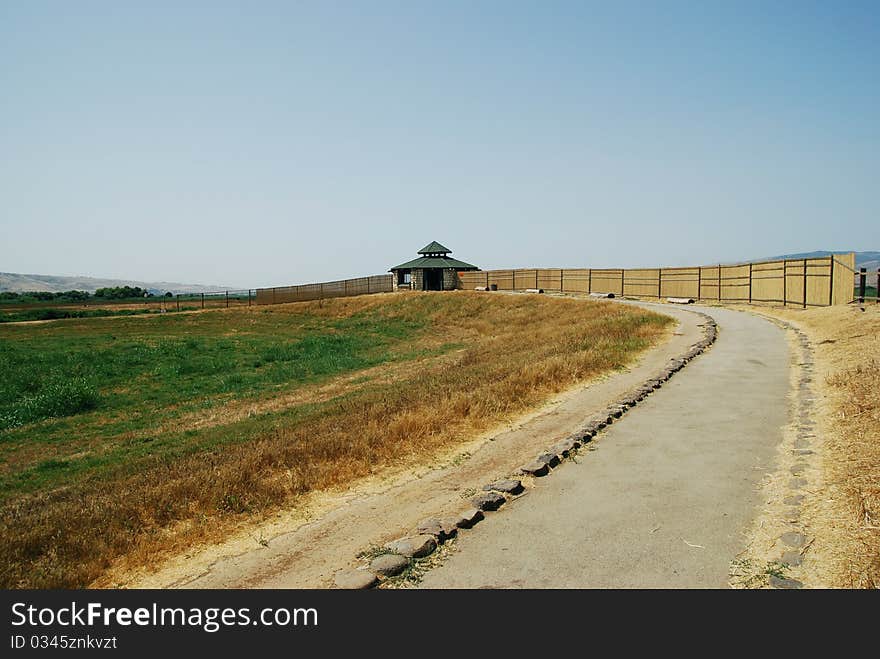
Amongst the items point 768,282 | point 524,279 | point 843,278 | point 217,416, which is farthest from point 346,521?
point 524,279

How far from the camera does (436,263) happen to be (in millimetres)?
60656

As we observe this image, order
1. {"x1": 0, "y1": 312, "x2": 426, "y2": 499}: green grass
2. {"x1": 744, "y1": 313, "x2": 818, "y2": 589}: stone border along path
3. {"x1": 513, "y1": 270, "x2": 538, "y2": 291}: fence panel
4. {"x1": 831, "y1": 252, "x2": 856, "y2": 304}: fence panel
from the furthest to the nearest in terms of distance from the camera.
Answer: {"x1": 513, "y1": 270, "x2": 538, "y2": 291}: fence panel, {"x1": 831, "y1": 252, "x2": 856, "y2": 304}: fence panel, {"x1": 0, "y1": 312, "x2": 426, "y2": 499}: green grass, {"x1": 744, "y1": 313, "x2": 818, "y2": 589}: stone border along path

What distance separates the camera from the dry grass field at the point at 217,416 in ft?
20.1

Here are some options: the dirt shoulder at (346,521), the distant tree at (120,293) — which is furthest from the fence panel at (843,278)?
the distant tree at (120,293)

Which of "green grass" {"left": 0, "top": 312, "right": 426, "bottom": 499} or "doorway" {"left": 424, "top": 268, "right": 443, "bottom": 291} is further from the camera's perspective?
"doorway" {"left": 424, "top": 268, "right": 443, "bottom": 291}

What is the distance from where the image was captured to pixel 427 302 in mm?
49031

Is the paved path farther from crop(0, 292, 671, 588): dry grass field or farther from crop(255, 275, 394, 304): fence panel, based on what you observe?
crop(255, 275, 394, 304): fence panel

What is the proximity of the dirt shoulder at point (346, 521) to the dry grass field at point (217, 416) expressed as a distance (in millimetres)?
314

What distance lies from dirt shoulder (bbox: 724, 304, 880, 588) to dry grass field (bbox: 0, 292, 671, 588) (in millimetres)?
4409

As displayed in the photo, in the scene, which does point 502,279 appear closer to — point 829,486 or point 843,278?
point 843,278

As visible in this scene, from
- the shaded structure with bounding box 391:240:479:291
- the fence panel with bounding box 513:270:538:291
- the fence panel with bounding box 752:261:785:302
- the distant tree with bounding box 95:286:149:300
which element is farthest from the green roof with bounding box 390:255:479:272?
the distant tree with bounding box 95:286:149:300

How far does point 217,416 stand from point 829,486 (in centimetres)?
1396

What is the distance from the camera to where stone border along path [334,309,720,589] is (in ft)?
15.4
